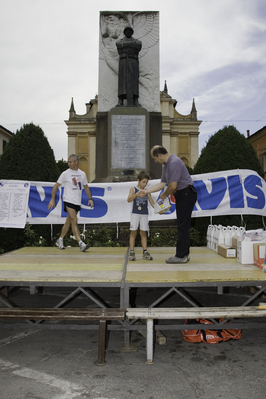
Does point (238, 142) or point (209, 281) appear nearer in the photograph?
point (209, 281)

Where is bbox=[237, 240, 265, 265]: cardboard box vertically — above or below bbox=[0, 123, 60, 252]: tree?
below

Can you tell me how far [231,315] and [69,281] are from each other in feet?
5.83

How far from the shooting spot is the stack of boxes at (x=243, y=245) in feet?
15.4

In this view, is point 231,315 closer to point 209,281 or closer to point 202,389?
point 209,281

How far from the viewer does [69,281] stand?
153 inches

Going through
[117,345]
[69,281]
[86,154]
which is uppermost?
[86,154]

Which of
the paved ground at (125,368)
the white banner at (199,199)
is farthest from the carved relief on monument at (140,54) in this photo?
the paved ground at (125,368)

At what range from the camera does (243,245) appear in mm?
4949

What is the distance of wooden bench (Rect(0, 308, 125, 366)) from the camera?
3.53 meters

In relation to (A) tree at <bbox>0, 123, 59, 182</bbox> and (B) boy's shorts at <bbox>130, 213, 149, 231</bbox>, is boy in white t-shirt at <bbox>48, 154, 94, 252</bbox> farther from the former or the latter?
(A) tree at <bbox>0, 123, 59, 182</bbox>

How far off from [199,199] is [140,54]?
7583 millimetres

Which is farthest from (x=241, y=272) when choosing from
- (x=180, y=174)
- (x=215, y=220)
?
(x=215, y=220)

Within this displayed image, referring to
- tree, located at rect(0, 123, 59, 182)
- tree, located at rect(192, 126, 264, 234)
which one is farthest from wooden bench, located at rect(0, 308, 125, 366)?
tree, located at rect(192, 126, 264, 234)

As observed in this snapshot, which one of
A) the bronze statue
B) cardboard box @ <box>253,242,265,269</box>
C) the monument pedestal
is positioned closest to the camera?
cardboard box @ <box>253,242,265,269</box>
